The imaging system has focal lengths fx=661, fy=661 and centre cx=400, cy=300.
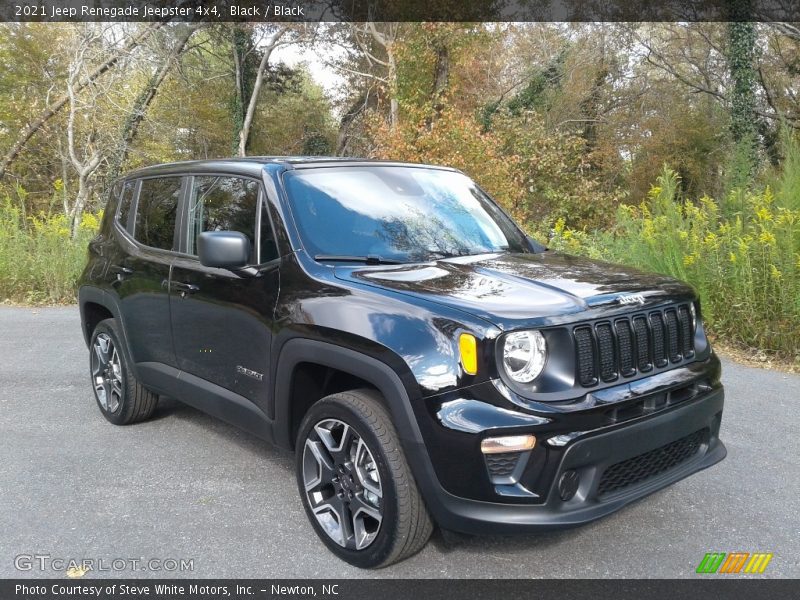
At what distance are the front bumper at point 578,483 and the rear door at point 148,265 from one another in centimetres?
232

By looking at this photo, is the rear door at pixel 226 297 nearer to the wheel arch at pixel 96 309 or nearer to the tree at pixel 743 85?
the wheel arch at pixel 96 309

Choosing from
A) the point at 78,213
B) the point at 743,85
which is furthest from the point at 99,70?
the point at 743,85

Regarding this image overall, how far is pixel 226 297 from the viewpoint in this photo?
12.0ft

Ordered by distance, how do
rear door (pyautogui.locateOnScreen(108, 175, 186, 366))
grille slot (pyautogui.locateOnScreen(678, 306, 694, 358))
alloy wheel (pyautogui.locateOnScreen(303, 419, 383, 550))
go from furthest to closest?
1. rear door (pyautogui.locateOnScreen(108, 175, 186, 366))
2. grille slot (pyautogui.locateOnScreen(678, 306, 694, 358))
3. alloy wheel (pyautogui.locateOnScreen(303, 419, 383, 550))

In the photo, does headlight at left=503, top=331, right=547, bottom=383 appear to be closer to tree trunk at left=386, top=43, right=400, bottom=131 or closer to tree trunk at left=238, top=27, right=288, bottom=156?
tree trunk at left=386, top=43, right=400, bottom=131

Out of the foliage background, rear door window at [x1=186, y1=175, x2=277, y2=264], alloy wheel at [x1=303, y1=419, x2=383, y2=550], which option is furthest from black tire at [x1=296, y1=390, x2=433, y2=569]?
the foliage background

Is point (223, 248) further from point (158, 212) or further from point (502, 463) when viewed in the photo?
point (502, 463)

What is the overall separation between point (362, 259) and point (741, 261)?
4.90m

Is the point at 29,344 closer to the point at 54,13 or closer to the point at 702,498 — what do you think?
the point at 702,498

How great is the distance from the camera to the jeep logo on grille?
288 cm

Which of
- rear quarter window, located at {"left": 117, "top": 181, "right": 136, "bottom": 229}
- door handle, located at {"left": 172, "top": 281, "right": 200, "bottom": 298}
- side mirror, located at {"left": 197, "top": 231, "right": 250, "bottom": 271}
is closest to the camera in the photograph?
side mirror, located at {"left": 197, "top": 231, "right": 250, "bottom": 271}

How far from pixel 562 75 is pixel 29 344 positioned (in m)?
22.6

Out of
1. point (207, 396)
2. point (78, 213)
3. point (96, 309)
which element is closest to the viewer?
point (207, 396)

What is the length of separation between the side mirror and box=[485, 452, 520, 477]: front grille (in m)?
1.62
